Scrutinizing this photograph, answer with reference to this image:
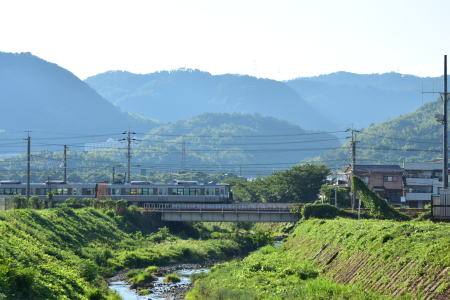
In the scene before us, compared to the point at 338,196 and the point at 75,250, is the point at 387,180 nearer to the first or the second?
the point at 338,196

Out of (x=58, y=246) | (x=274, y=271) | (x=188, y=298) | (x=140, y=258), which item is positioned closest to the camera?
(x=188, y=298)

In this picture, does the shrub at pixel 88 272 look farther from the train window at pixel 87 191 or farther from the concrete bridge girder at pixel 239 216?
the train window at pixel 87 191

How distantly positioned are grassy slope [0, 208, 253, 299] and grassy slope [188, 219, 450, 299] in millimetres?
8289

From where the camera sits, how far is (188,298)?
41.1 meters

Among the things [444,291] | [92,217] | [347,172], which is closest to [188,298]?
[444,291]

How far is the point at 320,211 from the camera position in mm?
72938

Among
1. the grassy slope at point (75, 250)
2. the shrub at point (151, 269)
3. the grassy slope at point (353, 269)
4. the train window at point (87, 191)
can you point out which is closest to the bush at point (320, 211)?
the grassy slope at point (75, 250)

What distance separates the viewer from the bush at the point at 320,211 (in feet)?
237

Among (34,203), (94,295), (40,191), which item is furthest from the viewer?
(40,191)

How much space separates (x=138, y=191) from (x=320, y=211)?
30.7 meters

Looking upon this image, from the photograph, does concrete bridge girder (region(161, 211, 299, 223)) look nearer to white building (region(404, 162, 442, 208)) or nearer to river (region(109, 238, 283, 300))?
river (region(109, 238, 283, 300))

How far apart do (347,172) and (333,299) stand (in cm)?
8699

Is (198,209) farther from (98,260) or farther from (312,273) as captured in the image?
(312,273)

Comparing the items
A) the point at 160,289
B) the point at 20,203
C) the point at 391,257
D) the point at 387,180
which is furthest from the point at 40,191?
the point at 391,257
